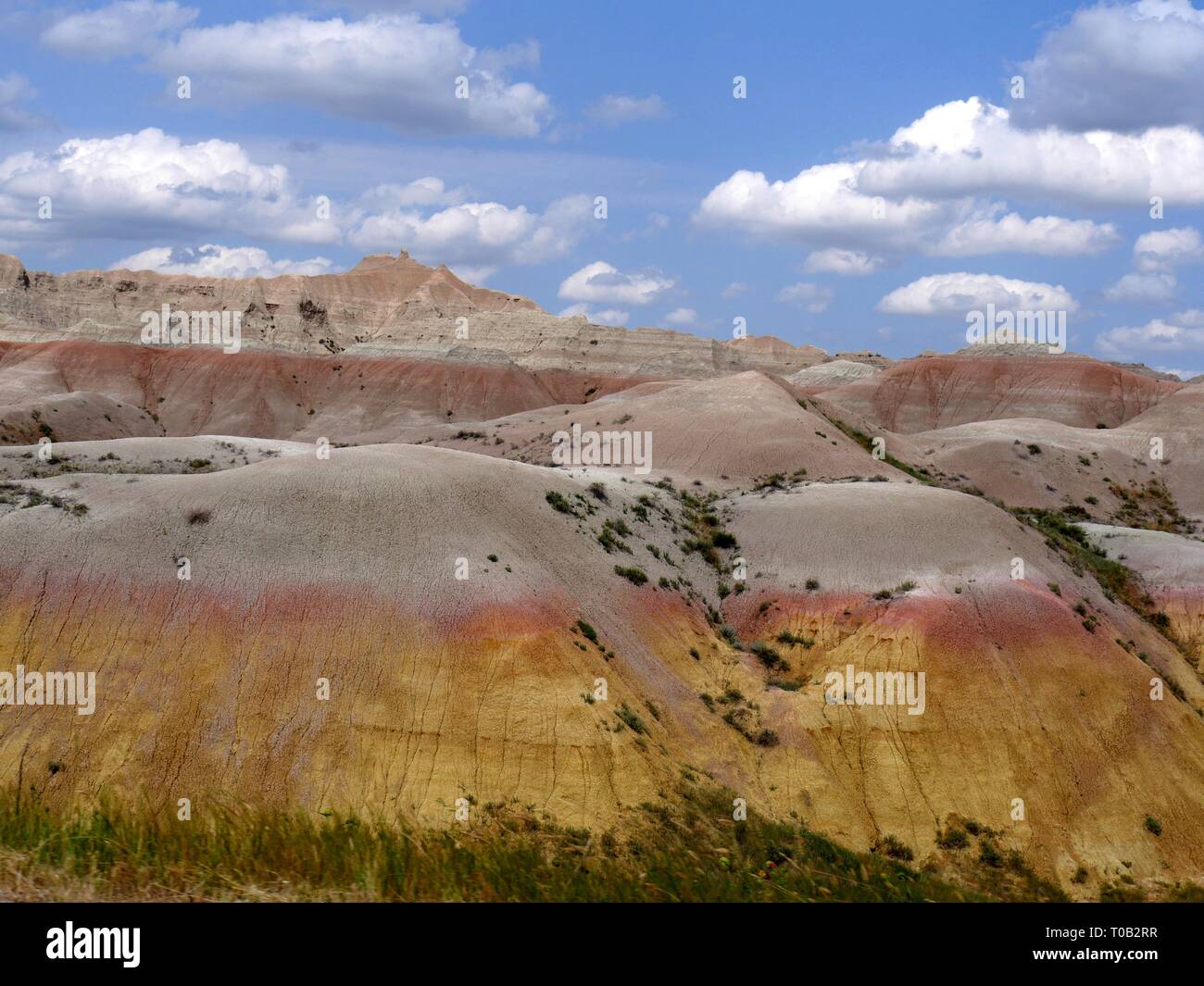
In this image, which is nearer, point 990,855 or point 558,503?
point 990,855

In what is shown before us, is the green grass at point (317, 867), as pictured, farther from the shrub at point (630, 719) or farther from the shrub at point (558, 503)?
the shrub at point (558, 503)

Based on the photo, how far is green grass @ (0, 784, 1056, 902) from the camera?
637cm

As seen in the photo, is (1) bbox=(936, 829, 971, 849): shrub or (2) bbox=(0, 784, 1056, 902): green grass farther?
(1) bbox=(936, 829, 971, 849): shrub

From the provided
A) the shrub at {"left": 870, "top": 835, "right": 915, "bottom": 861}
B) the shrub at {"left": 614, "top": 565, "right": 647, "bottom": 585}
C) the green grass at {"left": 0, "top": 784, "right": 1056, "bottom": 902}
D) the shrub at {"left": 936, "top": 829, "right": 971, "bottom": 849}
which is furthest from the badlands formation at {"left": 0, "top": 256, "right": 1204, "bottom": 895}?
the green grass at {"left": 0, "top": 784, "right": 1056, "bottom": 902}

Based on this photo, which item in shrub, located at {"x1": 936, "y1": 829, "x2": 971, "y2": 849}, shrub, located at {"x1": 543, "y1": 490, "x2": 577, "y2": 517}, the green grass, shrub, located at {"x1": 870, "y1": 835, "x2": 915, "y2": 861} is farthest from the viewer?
shrub, located at {"x1": 543, "y1": 490, "x2": 577, "y2": 517}

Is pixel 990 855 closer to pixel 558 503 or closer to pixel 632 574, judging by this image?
pixel 632 574

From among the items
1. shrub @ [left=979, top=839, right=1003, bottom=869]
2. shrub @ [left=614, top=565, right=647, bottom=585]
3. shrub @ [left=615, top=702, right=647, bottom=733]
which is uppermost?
shrub @ [left=614, top=565, right=647, bottom=585]

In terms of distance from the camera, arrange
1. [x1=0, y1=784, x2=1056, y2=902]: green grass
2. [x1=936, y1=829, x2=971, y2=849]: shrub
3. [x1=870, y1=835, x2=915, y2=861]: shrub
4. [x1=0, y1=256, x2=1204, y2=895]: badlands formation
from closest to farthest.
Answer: [x1=0, y1=784, x2=1056, y2=902]: green grass, [x1=0, y1=256, x2=1204, y2=895]: badlands formation, [x1=870, y1=835, x2=915, y2=861]: shrub, [x1=936, y1=829, x2=971, y2=849]: shrub

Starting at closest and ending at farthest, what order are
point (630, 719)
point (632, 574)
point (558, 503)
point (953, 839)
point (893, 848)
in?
point (630, 719) → point (893, 848) → point (953, 839) → point (632, 574) → point (558, 503)

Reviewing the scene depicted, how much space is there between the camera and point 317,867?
6820 mm

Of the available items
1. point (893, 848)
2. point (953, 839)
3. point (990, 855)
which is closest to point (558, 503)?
point (893, 848)

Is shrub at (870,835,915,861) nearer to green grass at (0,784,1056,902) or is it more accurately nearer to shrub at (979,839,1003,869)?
shrub at (979,839,1003,869)

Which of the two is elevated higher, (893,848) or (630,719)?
(630,719)
